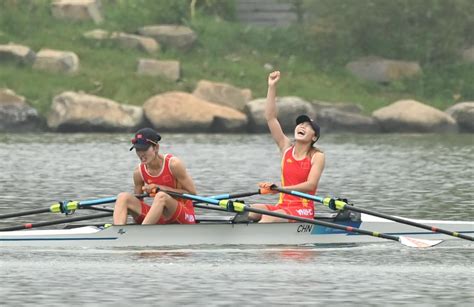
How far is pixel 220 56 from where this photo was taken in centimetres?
5834

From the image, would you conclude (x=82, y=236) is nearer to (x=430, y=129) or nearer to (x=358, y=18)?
(x=430, y=129)

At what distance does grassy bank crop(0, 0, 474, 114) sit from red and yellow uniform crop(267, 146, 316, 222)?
1232 inches

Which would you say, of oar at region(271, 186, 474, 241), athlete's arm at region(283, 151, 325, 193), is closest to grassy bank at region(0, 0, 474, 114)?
athlete's arm at region(283, 151, 325, 193)

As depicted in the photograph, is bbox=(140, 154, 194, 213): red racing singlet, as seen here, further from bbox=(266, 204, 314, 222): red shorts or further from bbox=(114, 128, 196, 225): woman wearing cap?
bbox=(266, 204, 314, 222): red shorts

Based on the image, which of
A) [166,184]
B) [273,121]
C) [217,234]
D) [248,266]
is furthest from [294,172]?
[248,266]

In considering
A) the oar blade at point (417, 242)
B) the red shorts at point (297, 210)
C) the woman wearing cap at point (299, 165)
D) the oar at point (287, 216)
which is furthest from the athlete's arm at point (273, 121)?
the oar blade at point (417, 242)

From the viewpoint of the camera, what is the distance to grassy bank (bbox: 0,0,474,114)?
5338 cm

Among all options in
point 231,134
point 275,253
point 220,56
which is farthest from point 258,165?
point 220,56

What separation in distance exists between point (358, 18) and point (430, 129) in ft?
22.9

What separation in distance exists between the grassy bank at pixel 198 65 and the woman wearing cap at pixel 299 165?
31.2 metres

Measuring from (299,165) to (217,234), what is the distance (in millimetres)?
1430

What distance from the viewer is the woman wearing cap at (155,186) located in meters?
20.0

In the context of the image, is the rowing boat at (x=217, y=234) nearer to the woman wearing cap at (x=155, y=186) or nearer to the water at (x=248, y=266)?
the water at (x=248, y=266)

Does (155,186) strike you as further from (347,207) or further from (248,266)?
(347,207)
